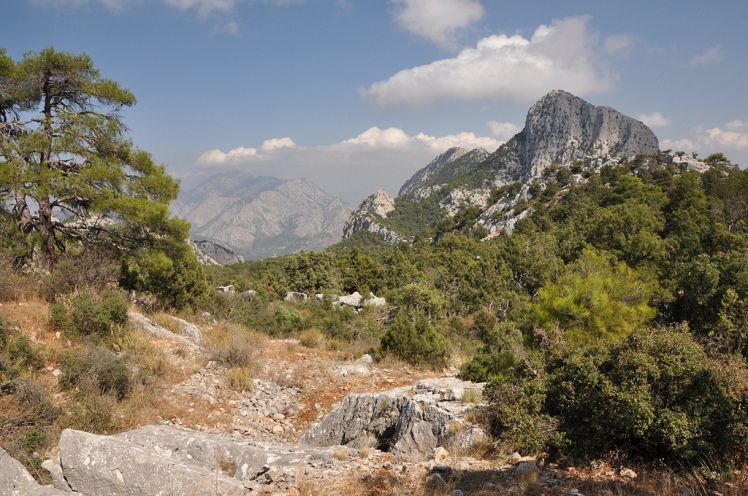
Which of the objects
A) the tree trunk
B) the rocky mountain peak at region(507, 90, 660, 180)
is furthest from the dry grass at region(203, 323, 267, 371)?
the rocky mountain peak at region(507, 90, 660, 180)

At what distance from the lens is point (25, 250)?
11.1m

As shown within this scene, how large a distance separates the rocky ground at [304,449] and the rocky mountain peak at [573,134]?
150982 mm

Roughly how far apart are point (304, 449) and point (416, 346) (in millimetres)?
6505

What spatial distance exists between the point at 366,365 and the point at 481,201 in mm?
141712

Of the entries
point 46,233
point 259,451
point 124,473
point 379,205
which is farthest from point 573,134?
point 124,473

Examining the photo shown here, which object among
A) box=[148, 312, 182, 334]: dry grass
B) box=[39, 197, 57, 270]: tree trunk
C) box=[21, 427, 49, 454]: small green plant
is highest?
box=[39, 197, 57, 270]: tree trunk

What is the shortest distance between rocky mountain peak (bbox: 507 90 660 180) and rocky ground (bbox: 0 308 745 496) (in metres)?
151

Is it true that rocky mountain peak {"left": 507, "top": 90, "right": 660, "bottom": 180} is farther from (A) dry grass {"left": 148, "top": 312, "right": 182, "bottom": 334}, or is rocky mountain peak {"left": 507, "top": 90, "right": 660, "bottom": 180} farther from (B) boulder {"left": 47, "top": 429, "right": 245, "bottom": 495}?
(B) boulder {"left": 47, "top": 429, "right": 245, "bottom": 495}

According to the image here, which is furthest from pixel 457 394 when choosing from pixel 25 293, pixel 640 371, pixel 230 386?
pixel 25 293

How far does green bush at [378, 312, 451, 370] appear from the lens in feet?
39.6

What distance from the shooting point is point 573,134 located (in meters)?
152

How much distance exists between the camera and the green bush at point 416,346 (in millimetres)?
12070

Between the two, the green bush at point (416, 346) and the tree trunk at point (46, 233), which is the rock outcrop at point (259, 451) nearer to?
the green bush at point (416, 346)

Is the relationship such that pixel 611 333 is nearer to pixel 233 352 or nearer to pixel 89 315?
pixel 233 352
